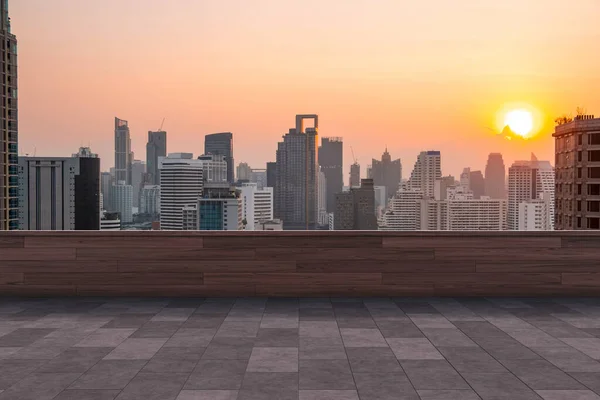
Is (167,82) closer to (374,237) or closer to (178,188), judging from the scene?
(374,237)

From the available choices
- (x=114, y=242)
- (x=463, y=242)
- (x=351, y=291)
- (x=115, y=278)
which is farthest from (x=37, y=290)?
(x=463, y=242)

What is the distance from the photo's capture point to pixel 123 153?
156 ft

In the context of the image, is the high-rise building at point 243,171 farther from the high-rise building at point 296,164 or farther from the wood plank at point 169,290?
the wood plank at point 169,290

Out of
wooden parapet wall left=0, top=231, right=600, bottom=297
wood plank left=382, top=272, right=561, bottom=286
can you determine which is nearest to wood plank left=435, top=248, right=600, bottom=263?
wooden parapet wall left=0, top=231, right=600, bottom=297

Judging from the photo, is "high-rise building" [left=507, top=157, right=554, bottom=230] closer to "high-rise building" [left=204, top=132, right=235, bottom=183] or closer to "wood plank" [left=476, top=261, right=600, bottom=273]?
"high-rise building" [left=204, top=132, right=235, bottom=183]

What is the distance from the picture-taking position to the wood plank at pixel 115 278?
616 cm

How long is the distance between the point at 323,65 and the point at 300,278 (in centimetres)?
1172

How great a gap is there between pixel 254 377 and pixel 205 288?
2.80m

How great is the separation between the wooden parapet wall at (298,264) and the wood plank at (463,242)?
0.01 metres

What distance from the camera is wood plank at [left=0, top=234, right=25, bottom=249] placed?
6.18 meters

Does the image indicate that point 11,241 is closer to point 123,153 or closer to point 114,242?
point 114,242

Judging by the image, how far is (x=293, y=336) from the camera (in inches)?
176

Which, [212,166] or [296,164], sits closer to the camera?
[296,164]

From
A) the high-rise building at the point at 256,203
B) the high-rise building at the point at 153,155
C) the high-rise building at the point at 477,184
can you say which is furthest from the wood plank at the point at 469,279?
the high-rise building at the point at 153,155
